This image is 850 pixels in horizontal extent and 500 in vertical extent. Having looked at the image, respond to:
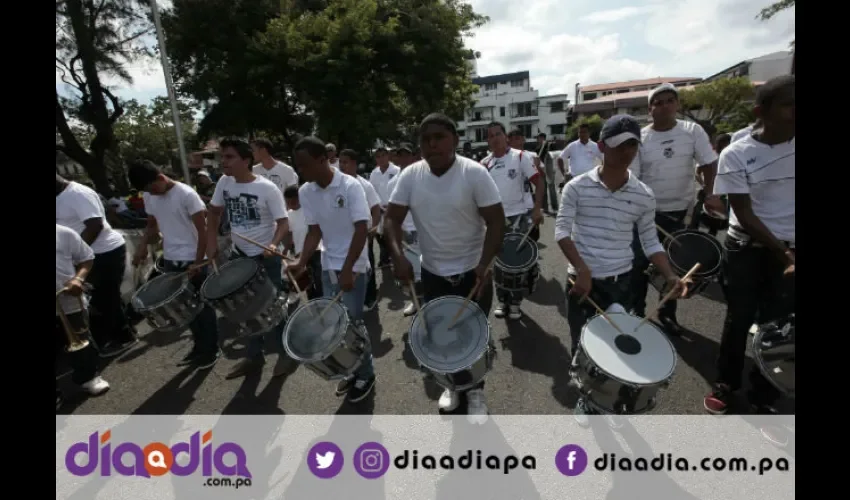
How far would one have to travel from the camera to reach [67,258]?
3.33 meters

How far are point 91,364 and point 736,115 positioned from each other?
42.0 metres

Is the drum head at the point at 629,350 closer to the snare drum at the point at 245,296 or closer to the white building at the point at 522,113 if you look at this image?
the snare drum at the point at 245,296

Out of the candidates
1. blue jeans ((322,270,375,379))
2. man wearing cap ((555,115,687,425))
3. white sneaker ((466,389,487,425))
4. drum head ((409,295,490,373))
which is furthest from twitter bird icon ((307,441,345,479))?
man wearing cap ((555,115,687,425))

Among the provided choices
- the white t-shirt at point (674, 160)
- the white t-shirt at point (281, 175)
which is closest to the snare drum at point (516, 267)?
the white t-shirt at point (674, 160)

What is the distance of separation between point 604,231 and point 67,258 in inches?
165

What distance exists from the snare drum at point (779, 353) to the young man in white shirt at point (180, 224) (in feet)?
13.9

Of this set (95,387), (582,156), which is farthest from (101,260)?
(582,156)

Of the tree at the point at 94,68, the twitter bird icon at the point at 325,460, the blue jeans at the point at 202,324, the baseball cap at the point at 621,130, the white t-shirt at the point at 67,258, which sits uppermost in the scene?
the tree at the point at 94,68

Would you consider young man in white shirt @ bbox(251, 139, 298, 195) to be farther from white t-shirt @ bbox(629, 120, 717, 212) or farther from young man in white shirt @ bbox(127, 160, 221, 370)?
white t-shirt @ bbox(629, 120, 717, 212)

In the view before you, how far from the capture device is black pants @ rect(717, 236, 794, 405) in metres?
2.60

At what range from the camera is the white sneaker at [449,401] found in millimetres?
3039
